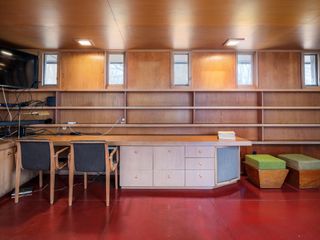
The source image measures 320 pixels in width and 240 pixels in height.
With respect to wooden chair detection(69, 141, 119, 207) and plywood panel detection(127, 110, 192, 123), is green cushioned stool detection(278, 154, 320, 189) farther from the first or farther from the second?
wooden chair detection(69, 141, 119, 207)

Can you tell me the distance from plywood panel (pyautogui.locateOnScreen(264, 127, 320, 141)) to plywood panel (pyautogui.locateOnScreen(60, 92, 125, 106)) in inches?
120

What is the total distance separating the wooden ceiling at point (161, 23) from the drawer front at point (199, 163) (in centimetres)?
201

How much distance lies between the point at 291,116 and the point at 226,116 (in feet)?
4.32

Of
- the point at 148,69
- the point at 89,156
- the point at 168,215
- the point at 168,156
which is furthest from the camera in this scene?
the point at 148,69

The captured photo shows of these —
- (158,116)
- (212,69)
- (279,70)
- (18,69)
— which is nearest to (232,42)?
(212,69)

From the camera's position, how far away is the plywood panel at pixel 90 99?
4559 mm

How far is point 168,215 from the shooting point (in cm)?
279

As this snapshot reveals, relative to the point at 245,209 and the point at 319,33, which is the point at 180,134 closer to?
→ the point at 245,209

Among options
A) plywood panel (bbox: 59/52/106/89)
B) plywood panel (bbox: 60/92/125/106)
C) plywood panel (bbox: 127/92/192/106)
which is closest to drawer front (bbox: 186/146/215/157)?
plywood panel (bbox: 127/92/192/106)

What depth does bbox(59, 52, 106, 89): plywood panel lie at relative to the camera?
14.8 ft

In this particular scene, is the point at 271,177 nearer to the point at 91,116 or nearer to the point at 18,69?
the point at 91,116

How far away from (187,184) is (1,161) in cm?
278

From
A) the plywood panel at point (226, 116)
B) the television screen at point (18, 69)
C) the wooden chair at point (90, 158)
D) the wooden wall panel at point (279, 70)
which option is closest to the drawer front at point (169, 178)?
the wooden chair at point (90, 158)

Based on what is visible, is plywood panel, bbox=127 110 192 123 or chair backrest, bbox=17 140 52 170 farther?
plywood panel, bbox=127 110 192 123
